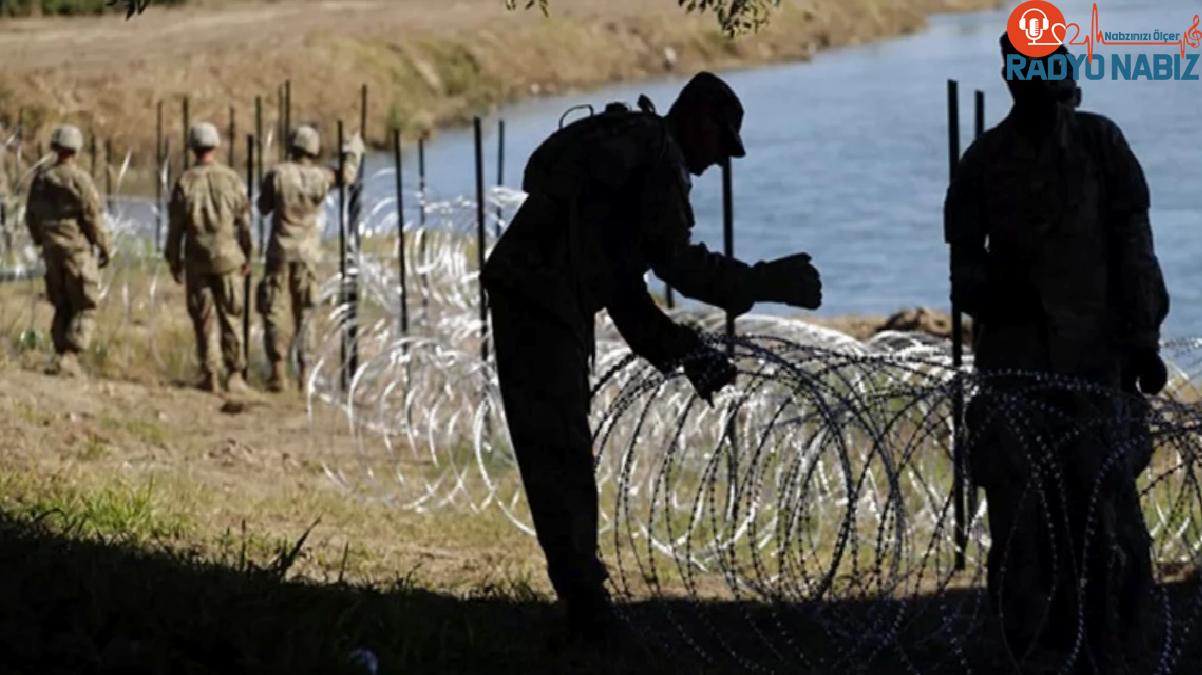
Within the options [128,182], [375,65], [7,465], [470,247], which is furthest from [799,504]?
[375,65]

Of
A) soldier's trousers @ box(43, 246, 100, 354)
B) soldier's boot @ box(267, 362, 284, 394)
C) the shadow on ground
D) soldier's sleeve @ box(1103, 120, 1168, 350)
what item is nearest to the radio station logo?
soldier's boot @ box(267, 362, 284, 394)

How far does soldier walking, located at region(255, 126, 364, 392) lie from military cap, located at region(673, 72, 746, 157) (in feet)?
30.2

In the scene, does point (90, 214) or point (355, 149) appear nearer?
point (90, 214)

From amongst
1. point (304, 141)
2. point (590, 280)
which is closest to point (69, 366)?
point (304, 141)

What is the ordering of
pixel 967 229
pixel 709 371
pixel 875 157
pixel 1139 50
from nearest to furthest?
pixel 709 371
pixel 967 229
pixel 875 157
pixel 1139 50

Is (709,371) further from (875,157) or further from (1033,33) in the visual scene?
(875,157)

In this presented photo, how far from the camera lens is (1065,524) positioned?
712 centimetres

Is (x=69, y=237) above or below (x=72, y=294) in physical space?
above

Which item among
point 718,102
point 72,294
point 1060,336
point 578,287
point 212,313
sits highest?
point 718,102

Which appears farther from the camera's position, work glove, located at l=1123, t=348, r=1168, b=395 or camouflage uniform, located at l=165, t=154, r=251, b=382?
camouflage uniform, located at l=165, t=154, r=251, b=382

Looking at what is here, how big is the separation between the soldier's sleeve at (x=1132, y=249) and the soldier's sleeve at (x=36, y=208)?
9707 millimetres

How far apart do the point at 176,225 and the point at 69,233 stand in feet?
A: 2.27

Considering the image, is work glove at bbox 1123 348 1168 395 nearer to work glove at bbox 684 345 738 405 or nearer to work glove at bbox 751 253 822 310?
work glove at bbox 751 253 822 310

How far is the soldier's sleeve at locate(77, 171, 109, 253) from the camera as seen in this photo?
50.3ft
